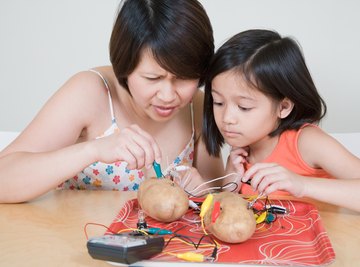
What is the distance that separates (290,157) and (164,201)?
0.49m

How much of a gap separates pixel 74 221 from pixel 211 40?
47cm

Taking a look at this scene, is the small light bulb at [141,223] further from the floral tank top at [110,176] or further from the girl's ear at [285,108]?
the girl's ear at [285,108]

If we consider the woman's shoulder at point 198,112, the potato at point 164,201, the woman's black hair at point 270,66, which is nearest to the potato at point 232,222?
the potato at point 164,201

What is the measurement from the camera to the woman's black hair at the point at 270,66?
1046 mm

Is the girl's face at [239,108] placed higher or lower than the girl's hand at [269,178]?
higher

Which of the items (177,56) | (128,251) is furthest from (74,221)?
(177,56)

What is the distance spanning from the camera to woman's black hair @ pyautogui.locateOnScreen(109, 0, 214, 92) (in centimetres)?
90

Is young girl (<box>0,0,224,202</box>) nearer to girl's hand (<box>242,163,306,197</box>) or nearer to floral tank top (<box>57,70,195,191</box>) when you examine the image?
floral tank top (<box>57,70,195,191</box>)

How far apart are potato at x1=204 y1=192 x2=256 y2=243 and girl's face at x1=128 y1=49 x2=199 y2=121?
0.33m

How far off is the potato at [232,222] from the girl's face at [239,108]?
36 centimetres

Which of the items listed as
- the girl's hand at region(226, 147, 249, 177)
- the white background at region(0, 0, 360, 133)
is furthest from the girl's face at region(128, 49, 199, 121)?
the white background at region(0, 0, 360, 133)

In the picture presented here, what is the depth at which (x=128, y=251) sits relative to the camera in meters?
0.57

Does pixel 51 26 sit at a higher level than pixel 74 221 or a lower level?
higher

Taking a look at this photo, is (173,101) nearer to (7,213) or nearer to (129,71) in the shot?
(129,71)
